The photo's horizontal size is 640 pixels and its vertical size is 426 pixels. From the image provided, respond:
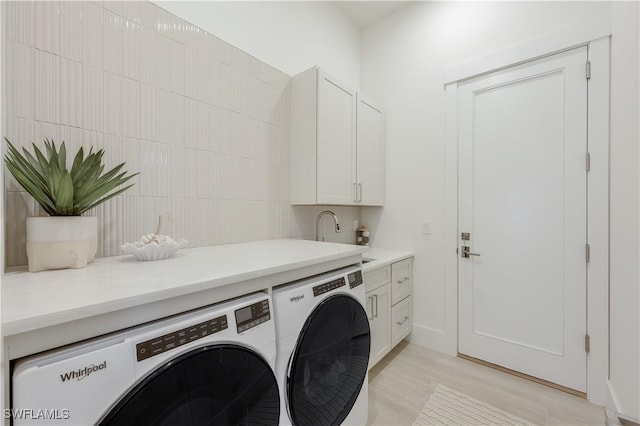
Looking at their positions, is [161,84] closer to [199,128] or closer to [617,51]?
[199,128]

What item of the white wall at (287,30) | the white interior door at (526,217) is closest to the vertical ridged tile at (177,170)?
the white wall at (287,30)

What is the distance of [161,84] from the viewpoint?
1.38 m

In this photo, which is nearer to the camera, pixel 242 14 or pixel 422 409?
pixel 422 409

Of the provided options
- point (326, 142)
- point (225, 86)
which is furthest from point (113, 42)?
point (326, 142)

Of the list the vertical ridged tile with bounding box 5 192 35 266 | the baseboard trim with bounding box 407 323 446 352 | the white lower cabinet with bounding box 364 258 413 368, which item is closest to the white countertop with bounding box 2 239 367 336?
the vertical ridged tile with bounding box 5 192 35 266

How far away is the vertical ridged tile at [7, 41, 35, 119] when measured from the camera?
990 mm

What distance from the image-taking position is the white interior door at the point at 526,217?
1.79m

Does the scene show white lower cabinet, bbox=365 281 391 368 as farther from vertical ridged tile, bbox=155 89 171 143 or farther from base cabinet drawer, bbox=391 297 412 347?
vertical ridged tile, bbox=155 89 171 143

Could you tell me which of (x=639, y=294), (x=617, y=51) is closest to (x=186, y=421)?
(x=639, y=294)

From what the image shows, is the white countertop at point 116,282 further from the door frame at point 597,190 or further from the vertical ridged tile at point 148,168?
the door frame at point 597,190

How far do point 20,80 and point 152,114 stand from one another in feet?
1.46

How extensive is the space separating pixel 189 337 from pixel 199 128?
120 centimetres

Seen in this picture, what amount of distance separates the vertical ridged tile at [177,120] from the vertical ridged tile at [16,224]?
Result: 2.06 ft

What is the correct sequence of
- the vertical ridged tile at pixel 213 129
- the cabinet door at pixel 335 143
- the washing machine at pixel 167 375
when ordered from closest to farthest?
1. the washing machine at pixel 167 375
2. the vertical ridged tile at pixel 213 129
3. the cabinet door at pixel 335 143
